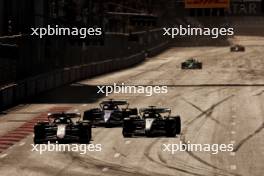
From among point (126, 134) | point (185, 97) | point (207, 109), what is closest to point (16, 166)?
point (126, 134)

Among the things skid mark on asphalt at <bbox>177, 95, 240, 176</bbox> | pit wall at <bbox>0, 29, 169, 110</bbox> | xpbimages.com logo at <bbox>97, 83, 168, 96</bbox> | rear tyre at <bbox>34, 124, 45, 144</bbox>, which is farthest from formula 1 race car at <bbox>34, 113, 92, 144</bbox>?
xpbimages.com logo at <bbox>97, 83, 168, 96</bbox>

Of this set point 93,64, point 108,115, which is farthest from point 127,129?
point 93,64

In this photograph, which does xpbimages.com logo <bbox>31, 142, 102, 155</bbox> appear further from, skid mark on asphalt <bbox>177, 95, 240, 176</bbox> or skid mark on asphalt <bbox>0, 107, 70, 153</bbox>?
skid mark on asphalt <bbox>177, 95, 240, 176</bbox>

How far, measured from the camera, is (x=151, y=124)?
33094 mm

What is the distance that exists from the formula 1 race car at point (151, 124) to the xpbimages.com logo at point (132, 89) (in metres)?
23.1

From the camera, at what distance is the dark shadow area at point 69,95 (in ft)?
174

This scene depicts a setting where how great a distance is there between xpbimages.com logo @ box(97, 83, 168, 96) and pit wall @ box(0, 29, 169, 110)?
411 centimetres

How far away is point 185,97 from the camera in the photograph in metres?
55.0

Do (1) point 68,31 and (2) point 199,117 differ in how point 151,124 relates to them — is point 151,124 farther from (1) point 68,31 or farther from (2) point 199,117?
(1) point 68,31

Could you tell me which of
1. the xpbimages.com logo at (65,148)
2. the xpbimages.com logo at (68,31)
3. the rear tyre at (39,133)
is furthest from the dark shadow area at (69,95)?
the rear tyre at (39,133)

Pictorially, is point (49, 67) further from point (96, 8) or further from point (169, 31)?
point (169, 31)

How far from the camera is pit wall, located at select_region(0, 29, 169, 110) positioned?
168 feet

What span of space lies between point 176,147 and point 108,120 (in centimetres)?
478

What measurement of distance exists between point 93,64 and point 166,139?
4146 cm
